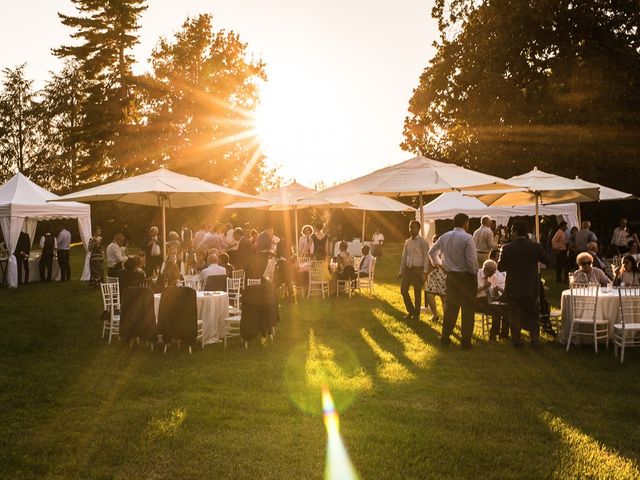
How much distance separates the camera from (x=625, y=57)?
72.2 feet

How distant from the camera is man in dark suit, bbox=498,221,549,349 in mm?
8391

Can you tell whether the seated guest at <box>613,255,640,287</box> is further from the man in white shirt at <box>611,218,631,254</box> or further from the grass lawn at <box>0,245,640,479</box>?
the man in white shirt at <box>611,218,631,254</box>

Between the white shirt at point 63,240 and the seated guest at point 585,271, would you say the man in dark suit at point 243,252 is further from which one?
the white shirt at point 63,240

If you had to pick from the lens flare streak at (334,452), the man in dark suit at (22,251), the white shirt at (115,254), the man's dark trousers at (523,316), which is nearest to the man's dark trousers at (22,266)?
the man in dark suit at (22,251)

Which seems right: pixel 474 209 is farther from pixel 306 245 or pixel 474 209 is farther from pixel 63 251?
pixel 63 251

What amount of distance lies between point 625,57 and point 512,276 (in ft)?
56.5

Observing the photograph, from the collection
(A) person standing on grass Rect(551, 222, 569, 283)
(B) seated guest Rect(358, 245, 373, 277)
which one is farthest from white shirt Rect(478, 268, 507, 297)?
(A) person standing on grass Rect(551, 222, 569, 283)

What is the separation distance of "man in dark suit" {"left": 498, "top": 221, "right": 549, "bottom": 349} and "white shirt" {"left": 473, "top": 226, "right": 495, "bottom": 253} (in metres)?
3.39

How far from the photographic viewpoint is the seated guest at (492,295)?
9430mm

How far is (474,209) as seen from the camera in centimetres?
2367

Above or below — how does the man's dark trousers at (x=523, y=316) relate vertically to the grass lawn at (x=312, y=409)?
above

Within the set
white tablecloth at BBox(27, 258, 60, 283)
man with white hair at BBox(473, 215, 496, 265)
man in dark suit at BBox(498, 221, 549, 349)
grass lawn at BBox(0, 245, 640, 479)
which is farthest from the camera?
white tablecloth at BBox(27, 258, 60, 283)

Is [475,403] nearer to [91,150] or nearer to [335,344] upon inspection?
[335,344]

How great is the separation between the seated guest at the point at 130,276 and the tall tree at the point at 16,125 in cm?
4330
